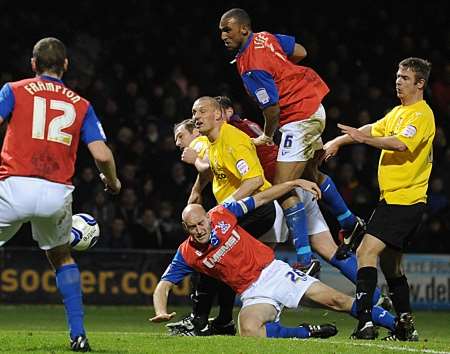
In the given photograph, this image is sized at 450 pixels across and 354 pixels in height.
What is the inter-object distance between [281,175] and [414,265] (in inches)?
271

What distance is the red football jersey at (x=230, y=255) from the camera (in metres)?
8.97

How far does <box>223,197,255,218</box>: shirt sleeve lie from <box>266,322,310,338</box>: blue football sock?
92 cm

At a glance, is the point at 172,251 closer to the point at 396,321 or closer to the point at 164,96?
the point at 164,96

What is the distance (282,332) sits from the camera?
893 centimetres

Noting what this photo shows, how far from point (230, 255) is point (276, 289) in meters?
0.46

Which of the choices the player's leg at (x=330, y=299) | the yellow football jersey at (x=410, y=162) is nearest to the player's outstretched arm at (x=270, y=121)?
the yellow football jersey at (x=410, y=162)

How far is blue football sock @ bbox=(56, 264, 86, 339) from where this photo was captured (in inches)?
296

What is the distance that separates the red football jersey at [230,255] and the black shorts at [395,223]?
89cm

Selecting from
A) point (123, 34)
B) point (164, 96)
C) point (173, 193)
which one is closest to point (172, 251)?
point (173, 193)

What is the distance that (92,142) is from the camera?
24.8 feet

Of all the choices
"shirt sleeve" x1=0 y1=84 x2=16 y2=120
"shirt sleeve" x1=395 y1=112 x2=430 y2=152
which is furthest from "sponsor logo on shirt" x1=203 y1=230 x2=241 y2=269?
"shirt sleeve" x1=0 y1=84 x2=16 y2=120

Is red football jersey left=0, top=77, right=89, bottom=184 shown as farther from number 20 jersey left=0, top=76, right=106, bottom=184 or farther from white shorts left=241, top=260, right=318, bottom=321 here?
white shorts left=241, top=260, right=318, bottom=321

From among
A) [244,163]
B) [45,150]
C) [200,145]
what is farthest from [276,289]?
[45,150]

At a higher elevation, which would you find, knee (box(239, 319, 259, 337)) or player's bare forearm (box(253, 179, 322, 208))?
player's bare forearm (box(253, 179, 322, 208))
